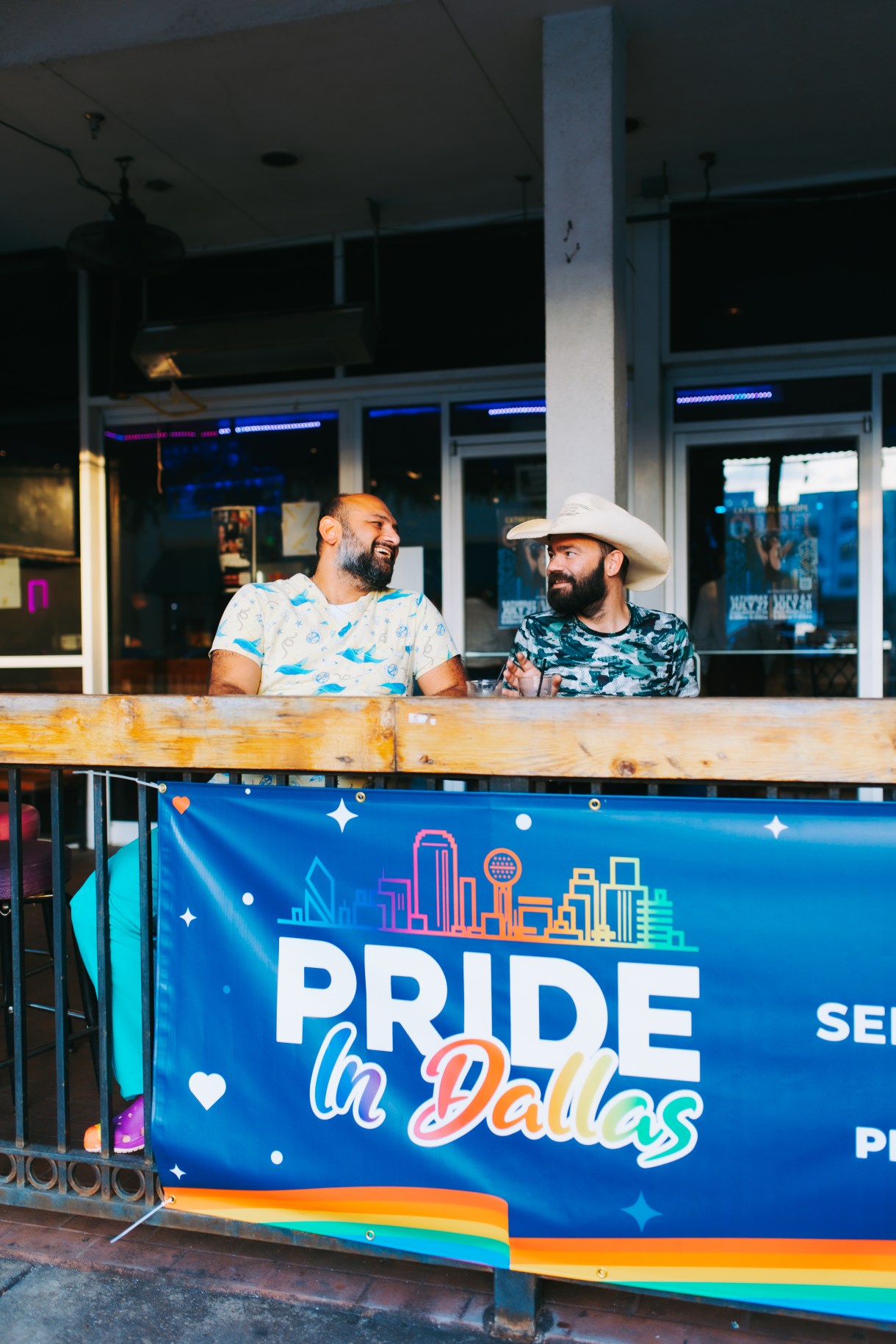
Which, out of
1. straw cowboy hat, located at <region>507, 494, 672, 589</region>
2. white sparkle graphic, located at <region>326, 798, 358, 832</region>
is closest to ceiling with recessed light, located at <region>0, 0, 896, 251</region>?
straw cowboy hat, located at <region>507, 494, 672, 589</region>

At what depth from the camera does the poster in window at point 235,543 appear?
261 inches

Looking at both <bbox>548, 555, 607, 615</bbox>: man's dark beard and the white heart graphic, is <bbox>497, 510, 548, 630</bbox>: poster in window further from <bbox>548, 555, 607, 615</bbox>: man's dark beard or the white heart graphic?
the white heart graphic

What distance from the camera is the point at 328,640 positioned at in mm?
3125

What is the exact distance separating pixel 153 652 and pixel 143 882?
473cm

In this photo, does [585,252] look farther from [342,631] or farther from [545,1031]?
[545,1031]

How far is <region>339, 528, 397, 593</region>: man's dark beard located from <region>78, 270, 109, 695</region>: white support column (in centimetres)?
405

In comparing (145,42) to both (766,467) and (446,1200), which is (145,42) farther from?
(446,1200)

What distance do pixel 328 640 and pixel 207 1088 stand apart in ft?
4.44

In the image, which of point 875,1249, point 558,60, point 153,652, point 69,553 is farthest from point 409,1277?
point 69,553

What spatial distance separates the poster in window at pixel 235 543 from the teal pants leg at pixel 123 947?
421 centimetres

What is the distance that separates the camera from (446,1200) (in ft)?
6.66

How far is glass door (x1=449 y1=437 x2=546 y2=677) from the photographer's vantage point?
6.20 m

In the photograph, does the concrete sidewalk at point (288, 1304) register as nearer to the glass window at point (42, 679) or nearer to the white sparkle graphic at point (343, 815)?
the white sparkle graphic at point (343, 815)

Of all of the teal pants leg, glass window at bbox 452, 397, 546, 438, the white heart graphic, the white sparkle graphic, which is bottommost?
the white heart graphic
